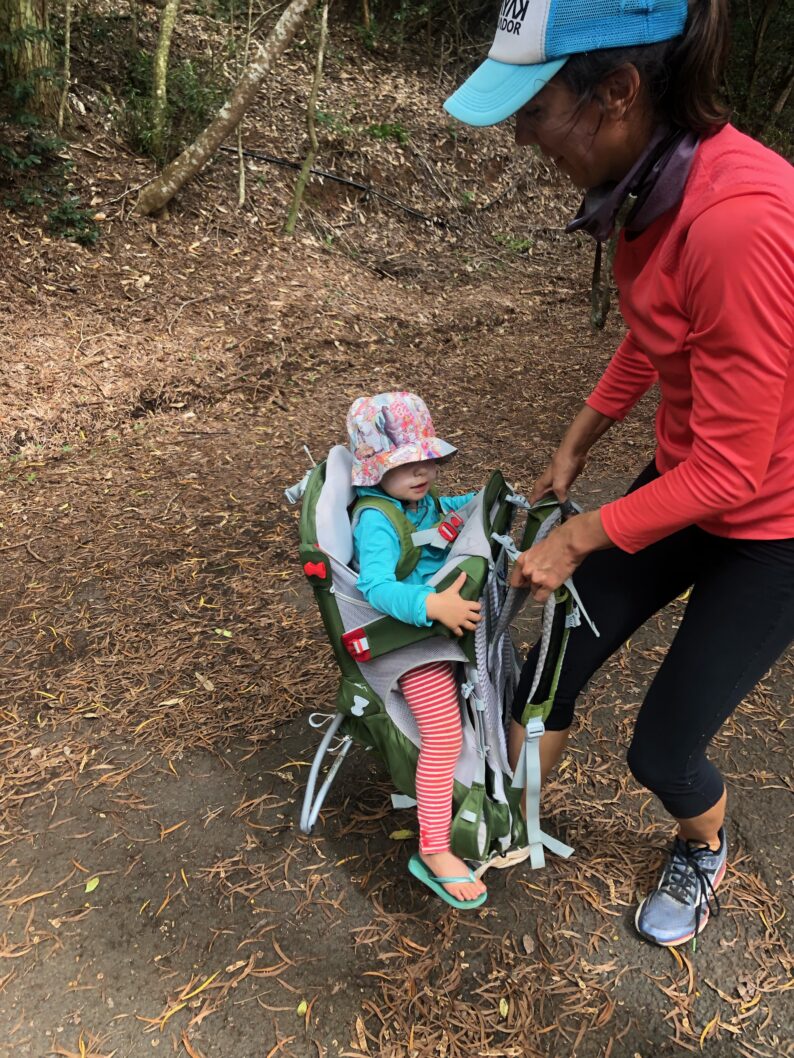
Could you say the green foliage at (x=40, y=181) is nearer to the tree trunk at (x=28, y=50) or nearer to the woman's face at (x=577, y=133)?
the tree trunk at (x=28, y=50)

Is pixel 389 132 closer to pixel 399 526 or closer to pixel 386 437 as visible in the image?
pixel 386 437

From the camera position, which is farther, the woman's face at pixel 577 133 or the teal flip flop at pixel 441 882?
the teal flip flop at pixel 441 882

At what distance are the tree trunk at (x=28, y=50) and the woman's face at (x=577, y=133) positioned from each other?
21.9 ft

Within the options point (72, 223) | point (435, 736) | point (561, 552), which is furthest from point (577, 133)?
point (72, 223)

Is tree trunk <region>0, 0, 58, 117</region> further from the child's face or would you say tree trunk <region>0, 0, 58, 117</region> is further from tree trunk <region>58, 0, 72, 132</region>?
the child's face

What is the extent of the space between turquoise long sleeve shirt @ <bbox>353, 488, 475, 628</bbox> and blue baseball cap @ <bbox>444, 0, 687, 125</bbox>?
105 centimetres

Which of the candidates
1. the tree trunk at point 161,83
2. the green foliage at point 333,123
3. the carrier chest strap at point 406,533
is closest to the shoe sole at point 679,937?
the carrier chest strap at point 406,533

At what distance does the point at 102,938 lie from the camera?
219 centimetres

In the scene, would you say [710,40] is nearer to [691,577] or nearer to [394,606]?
[691,577]

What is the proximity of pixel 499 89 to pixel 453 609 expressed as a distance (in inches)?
45.2

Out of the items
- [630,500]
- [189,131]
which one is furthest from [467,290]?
[630,500]

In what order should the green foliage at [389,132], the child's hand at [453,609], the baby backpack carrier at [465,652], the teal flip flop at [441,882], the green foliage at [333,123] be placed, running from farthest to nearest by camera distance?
the green foliage at [389,132] → the green foliage at [333,123] → the teal flip flop at [441,882] → the baby backpack carrier at [465,652] → the child's hand at [453,609]

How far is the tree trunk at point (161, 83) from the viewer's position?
23.2ft

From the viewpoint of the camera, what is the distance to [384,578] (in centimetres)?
199
